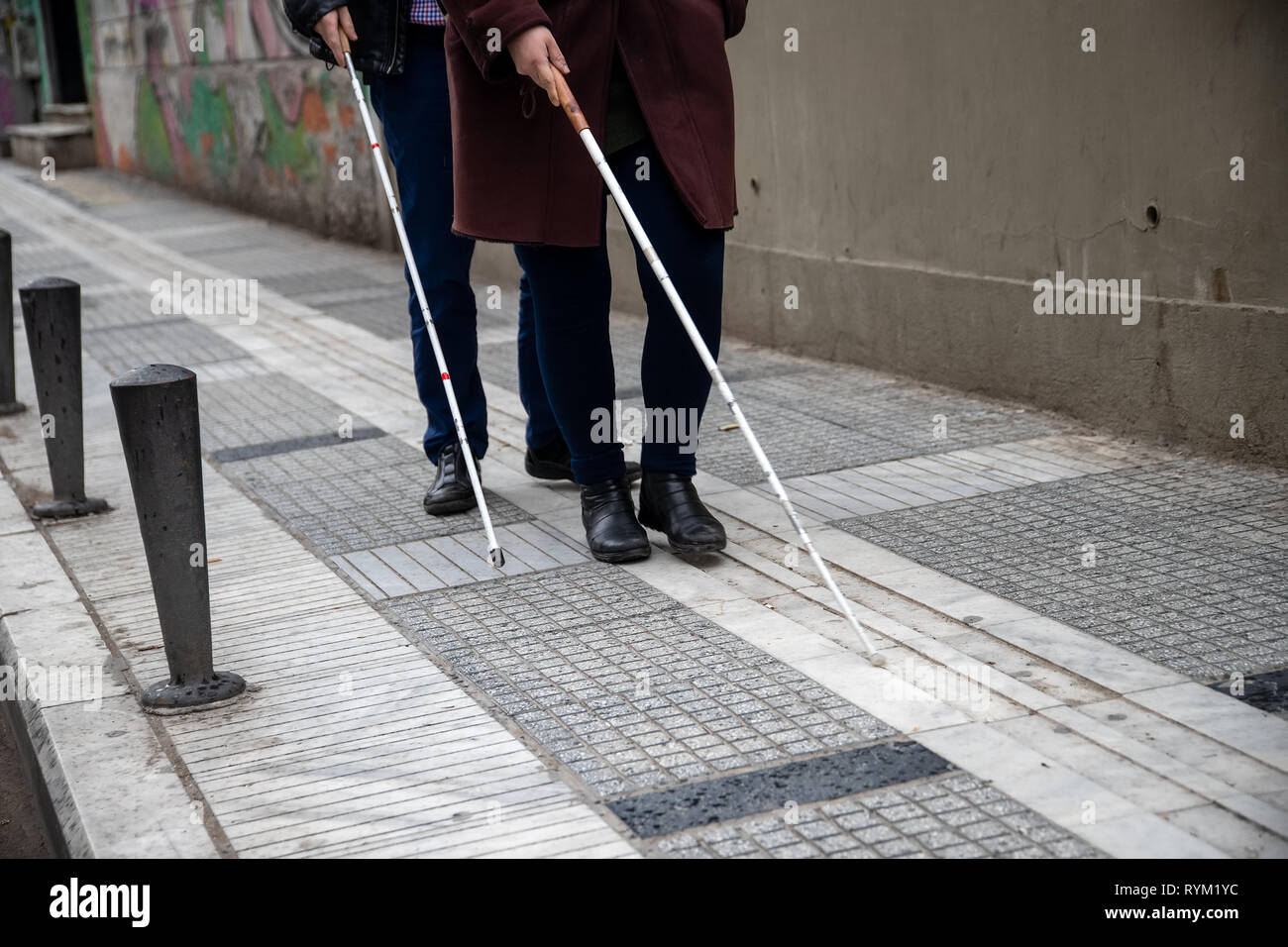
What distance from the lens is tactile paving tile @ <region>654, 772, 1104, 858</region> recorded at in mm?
2533

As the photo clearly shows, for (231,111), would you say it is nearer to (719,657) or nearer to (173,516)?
(173,516)

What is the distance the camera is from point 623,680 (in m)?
3.38

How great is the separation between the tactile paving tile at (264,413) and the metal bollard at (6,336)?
2.65 feet

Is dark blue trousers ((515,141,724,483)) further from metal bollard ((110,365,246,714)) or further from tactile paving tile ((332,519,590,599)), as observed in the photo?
metal bollard ((110,365,246,714))

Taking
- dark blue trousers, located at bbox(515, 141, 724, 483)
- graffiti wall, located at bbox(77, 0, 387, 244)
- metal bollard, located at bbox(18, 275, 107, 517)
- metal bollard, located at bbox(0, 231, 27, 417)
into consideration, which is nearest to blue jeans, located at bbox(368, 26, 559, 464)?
dark blue trousers, located at bbox(515, 141, 724, 483)

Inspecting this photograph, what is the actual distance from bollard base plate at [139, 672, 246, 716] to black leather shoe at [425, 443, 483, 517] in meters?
1.40

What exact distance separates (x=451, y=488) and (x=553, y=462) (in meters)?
0.39

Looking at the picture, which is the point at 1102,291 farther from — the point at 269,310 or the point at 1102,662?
the point at 269,310

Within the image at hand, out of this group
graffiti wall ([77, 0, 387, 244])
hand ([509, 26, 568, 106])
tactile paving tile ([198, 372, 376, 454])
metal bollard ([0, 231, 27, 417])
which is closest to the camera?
hand ([509, 26, 568, 106])

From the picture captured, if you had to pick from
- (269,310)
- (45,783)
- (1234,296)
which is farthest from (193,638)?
(269,310)

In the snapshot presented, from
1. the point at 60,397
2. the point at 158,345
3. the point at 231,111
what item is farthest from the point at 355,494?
the point at 231,111

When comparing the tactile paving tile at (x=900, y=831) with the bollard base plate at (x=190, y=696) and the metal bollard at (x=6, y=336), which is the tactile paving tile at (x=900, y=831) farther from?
the metal bollard at (x=6, y=336)
